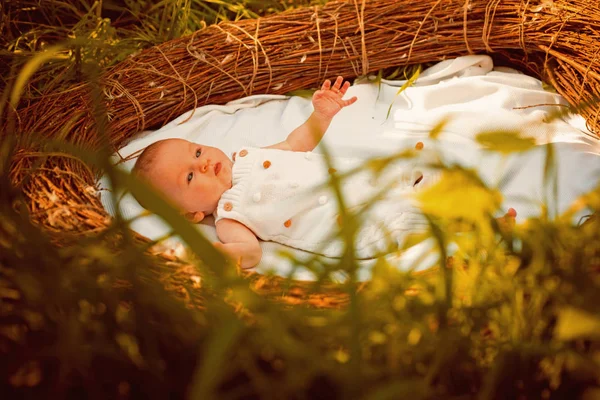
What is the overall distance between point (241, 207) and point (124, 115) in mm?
526

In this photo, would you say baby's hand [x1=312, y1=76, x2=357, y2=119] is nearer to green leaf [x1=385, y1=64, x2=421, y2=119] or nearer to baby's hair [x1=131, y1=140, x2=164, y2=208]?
green leaf [x1=385, y1=64, x2=421, y2=119]

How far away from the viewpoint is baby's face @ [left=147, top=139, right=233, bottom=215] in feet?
4.77

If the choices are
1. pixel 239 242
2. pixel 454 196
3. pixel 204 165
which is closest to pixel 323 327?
pixel 454 196

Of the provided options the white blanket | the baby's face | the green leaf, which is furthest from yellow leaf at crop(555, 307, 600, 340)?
the green leaf

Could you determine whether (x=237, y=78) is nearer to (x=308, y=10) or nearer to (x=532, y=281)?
(x=308, y=10)

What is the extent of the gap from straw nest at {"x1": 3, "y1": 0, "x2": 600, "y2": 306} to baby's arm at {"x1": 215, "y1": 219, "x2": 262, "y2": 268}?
1.40 feet

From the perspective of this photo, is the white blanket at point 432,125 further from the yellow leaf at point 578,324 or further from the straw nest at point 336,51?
the yellow leaf at point 578,324

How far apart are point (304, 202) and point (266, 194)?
0.10 metres

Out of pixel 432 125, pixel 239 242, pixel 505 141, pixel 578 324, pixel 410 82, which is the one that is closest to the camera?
pixel 578 324

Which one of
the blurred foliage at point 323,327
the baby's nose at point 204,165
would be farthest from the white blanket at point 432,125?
the blurred foliage at point 323,327

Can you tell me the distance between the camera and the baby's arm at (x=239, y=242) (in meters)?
1.37

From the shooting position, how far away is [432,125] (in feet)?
5.23

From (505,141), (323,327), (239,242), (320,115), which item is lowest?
(239,242)

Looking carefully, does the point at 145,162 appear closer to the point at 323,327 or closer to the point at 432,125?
the point at 432,125
